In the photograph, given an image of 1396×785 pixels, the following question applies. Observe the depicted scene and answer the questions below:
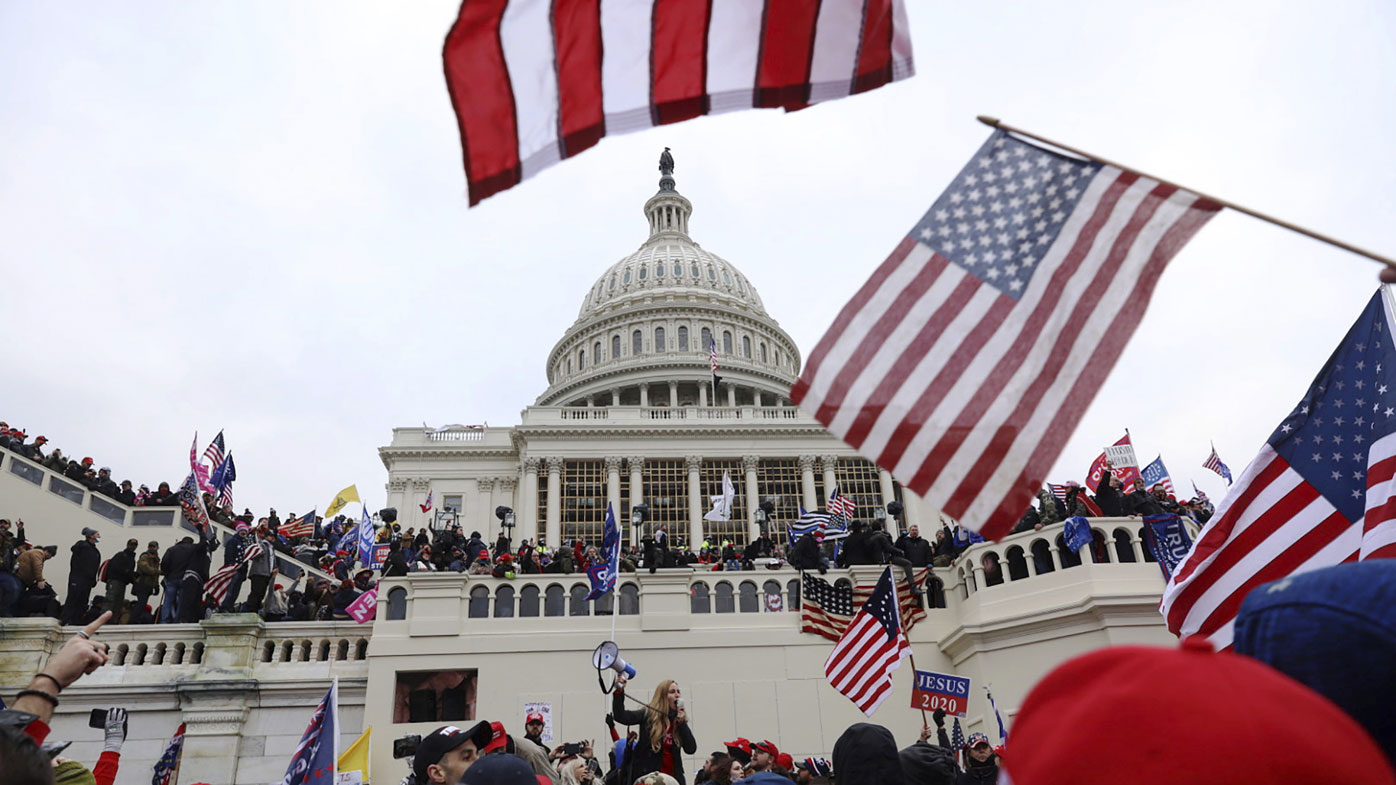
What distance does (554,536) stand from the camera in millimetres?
48281

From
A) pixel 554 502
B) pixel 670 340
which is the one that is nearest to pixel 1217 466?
pixel 554 502

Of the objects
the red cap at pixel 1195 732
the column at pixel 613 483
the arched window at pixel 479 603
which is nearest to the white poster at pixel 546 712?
the arched window at pixel 479 603

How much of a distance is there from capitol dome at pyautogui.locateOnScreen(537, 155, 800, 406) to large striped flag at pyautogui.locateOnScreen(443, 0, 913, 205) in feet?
202

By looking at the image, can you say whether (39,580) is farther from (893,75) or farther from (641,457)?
(641,457)

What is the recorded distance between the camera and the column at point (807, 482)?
50.5 m

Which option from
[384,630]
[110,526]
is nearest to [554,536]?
[110,526]

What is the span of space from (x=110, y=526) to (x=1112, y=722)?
28795 millimetres

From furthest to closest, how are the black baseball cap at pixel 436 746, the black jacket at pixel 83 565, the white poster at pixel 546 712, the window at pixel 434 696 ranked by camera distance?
the black jacket at pixel 83 565 → the window at pixel 434 696 → the white poster at pixel 546 712 → the black baseball cap at pixel 436 746

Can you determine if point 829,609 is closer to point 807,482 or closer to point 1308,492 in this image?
point 1308,492

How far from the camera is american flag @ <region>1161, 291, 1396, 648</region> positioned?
19.5ft

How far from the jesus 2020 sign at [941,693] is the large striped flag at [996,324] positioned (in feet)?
29.7

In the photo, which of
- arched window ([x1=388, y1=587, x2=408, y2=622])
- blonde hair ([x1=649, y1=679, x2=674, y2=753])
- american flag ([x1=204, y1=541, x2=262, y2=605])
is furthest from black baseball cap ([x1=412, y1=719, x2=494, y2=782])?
american flag ([x1=204, y1=541, x2=262, y2=605])

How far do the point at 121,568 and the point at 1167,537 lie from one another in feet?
64.1

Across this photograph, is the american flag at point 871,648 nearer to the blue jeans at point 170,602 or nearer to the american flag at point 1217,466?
the blue jeans at point 170,602
